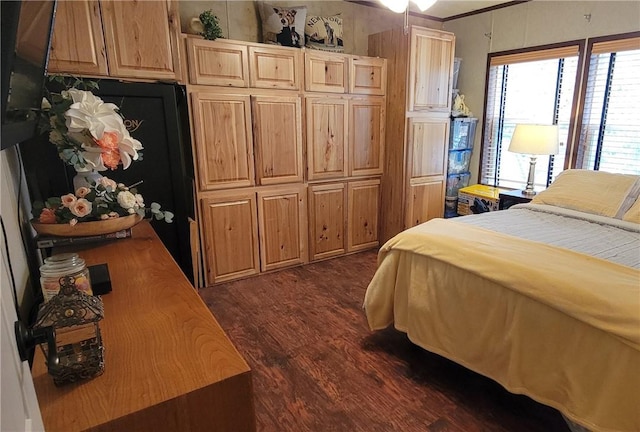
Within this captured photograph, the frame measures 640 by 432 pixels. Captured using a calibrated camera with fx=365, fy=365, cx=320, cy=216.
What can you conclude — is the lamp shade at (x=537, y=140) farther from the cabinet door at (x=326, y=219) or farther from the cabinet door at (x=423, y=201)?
the cabinet door at (x=326, y=219)

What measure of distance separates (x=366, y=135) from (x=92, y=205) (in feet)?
9.32

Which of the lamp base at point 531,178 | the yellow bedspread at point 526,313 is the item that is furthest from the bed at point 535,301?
the lamp base at point 531,178

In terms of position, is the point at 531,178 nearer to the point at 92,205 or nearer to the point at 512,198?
the point at 512,198

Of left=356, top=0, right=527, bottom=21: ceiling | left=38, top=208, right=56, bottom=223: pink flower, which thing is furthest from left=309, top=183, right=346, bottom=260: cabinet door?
left=38, top=208, right=56, bottom=223: pink flower

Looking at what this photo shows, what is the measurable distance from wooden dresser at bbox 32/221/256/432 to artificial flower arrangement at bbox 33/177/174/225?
1.77 feet

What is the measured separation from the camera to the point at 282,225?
11.4 feet

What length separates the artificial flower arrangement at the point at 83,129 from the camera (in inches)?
52.2

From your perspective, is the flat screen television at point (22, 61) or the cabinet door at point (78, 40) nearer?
the flat screen television at point (22, 61)

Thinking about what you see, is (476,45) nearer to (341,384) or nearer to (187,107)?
(187,107)

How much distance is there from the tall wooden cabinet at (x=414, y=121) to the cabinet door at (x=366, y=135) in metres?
0.09

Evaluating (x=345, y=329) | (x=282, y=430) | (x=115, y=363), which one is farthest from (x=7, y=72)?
(x=345, y=329)

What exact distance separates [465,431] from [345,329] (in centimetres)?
100

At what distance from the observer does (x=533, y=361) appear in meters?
1.57

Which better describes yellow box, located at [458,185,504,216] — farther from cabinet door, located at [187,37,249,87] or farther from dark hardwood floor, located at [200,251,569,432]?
cabinet door, located at [187,37,249,87]
